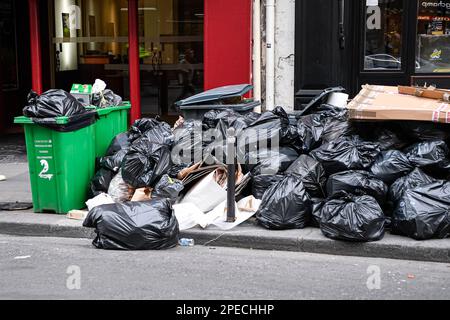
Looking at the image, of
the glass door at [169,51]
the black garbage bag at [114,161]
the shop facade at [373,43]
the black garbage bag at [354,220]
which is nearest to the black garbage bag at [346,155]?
the black garbage bag at [354,220]

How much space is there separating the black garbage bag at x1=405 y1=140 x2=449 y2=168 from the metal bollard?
182 cm

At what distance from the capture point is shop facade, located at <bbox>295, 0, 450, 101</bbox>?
1005 cm

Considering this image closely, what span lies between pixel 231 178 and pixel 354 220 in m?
1.32

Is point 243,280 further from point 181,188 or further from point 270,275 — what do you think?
point 181,188

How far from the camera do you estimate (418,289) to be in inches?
210

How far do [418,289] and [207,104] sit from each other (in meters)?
4.00

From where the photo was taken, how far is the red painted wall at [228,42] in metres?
10.2

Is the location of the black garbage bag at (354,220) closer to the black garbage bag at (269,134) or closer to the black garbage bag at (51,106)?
the black garbage bag at (269,134)

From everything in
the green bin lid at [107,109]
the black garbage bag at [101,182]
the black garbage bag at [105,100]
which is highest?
the black garbage bag at [105,100]

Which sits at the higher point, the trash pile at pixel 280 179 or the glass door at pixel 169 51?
the glass door at pixel 169 51

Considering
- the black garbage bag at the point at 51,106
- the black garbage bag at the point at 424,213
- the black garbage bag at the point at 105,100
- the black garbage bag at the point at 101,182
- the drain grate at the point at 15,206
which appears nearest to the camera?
the black garbage bag at the point at 424,213

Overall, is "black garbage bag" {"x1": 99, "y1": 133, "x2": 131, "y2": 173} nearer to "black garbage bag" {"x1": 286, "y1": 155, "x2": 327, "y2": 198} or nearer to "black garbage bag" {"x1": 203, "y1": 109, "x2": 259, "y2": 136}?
"black garbage bag" {"x1": 203, "y1": 109, "x2": 259, "y2": 136}

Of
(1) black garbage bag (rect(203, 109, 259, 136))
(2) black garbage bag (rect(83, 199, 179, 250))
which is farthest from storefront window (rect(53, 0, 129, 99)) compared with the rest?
(2) black garbage bag (rect(83, 199, 179, 250))

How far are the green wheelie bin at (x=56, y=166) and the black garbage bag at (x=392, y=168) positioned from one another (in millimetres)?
3201
